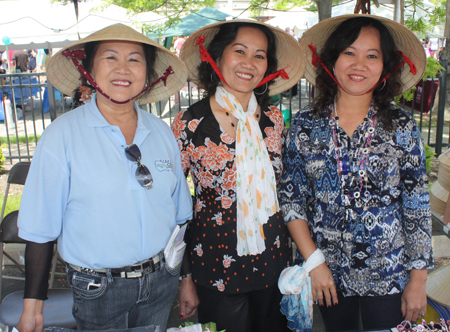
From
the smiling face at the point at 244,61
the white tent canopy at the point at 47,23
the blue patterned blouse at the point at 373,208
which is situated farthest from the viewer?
the white tent canopy at the point at 47,23

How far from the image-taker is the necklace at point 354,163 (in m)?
1.89

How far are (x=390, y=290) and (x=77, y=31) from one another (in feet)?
35.4

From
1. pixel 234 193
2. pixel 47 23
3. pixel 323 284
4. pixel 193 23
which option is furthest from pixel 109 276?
pixel 47 23

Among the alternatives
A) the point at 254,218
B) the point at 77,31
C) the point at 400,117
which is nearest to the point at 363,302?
the point at 254,218

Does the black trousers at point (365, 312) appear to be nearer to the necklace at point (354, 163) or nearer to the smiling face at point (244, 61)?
the necklace at point (354, 163)

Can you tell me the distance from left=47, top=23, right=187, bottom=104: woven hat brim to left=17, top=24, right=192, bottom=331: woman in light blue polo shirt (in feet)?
0.04

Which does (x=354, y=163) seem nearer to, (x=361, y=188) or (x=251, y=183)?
A: (x=361, y=188)

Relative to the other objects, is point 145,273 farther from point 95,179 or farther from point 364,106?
point 364,106

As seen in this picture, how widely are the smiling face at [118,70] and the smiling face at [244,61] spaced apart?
52 centimetres

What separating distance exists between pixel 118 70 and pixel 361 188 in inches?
48.9

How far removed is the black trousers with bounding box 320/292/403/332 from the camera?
6.40 ft

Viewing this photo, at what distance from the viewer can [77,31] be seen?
420 inches

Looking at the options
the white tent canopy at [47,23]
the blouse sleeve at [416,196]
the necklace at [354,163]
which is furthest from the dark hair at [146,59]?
the white tent canopy at [47,23]

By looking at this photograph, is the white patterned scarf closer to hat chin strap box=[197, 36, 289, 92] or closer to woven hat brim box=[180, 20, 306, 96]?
hat chin strap box=[197, 36, 289, 92]
